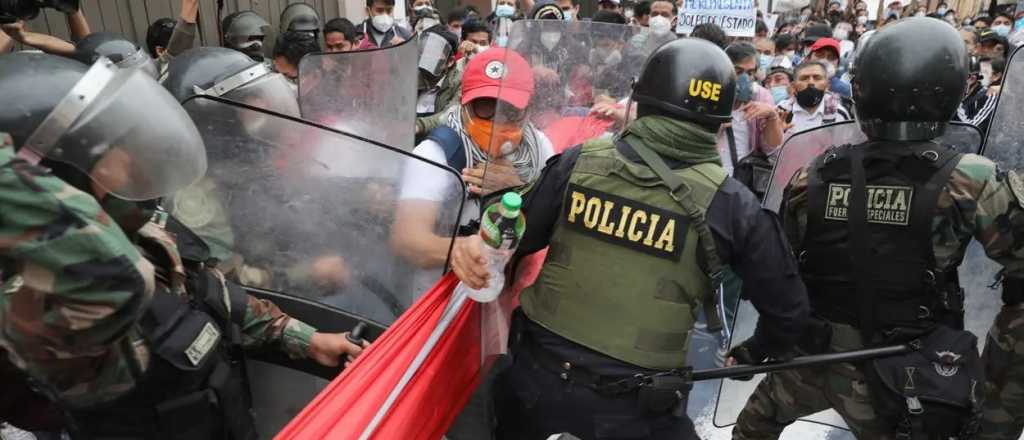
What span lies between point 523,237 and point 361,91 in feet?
3.76

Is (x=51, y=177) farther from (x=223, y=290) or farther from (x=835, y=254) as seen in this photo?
(x=835, y=254)

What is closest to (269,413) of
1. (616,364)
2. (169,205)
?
(169,205)

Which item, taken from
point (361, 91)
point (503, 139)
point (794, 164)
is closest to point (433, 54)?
point (361, 91)

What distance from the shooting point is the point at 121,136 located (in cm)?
119

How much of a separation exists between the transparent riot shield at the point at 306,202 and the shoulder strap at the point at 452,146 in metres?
0.60

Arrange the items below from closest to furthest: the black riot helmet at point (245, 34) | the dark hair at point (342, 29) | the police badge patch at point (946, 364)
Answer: the police badge patch at point (946, 364) < the black riot helmet at point (245, 34) < the dark hair at point (342, 29)

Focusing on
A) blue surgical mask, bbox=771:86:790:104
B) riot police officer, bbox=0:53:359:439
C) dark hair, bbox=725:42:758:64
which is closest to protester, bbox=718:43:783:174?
dark hair, bbox=725:42:758:64

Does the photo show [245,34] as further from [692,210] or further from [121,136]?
[692,210]

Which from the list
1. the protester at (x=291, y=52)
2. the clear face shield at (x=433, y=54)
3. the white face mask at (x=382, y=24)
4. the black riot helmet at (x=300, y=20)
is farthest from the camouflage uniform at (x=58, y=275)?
the white face mask at (x=382, y=24)

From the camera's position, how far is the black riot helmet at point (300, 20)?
5031 millimetres

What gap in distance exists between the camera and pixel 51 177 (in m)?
1.05

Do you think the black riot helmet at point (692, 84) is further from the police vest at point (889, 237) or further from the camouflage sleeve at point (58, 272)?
the camouflage sleeve at point (58, 272)

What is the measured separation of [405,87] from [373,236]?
1185mm

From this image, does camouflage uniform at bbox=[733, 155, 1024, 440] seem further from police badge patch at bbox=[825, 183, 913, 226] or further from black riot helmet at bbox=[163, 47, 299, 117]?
black riot helmet at bbox=[163, 47, 299, 117]
